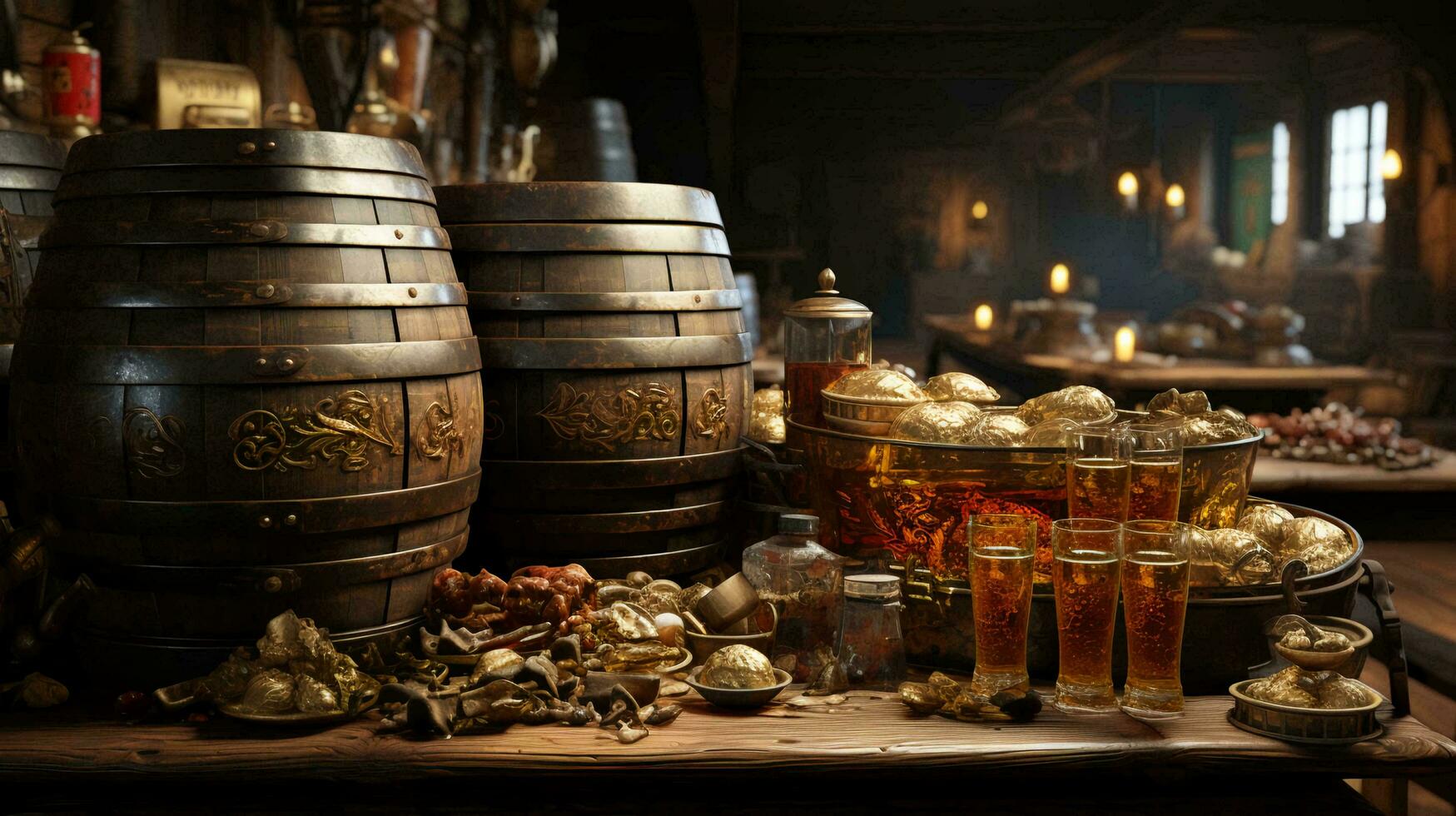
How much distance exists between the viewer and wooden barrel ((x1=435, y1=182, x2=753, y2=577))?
82.7 inches

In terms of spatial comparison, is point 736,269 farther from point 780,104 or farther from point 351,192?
point 351,192

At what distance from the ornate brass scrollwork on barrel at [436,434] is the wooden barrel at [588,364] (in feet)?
0.93

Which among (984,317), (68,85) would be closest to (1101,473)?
(68,85)

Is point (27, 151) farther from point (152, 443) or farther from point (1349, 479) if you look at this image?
point (1349, 479)

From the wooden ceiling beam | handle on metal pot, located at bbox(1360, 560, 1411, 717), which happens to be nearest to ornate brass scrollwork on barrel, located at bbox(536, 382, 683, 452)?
handle on metal pot, located at bbox(1360, 560, 1411, 717)

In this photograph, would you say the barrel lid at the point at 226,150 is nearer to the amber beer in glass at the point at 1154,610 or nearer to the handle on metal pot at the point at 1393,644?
the amber beer in glass at the point at 1154,610

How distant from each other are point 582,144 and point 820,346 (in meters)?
4.67

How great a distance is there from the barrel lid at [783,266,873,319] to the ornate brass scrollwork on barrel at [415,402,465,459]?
0.82m

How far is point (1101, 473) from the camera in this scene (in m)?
1.75

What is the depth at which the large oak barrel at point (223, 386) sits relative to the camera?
1.63 m

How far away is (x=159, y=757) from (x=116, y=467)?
1.29 ft

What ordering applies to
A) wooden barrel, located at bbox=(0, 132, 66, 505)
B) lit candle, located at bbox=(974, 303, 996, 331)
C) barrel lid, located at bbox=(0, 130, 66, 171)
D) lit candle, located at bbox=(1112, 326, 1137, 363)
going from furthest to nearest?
lit candle, located at bbox=(974, 303, 996, 331), lit candle, located at bbox=(1112, 326, 1137, 363), barrel lid, located at bbox=(0, 130, 66, 171), wooden barrel, located at bbox=(0, 132, 66, 505)

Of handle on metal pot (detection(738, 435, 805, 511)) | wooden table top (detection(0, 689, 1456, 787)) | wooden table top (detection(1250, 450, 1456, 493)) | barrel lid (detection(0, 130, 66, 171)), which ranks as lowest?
wooden table top (detection(1250, 450, 1456, 493))

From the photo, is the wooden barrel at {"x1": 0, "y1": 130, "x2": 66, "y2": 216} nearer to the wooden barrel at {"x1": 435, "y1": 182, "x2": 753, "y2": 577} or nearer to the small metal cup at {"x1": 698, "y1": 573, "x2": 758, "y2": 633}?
the wooden barrel at {"x1": 435, "y1": 182, "x2": 753, "y2": 577}
